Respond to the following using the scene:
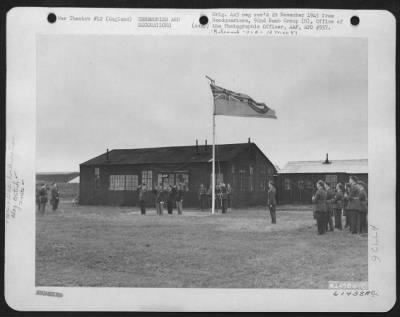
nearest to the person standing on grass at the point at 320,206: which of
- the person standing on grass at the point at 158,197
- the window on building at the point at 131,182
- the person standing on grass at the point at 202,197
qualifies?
the person standing on grass at the point at 202,197

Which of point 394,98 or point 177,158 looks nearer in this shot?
point 394,98

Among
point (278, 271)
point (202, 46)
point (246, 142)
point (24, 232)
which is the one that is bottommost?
point (278, 271)

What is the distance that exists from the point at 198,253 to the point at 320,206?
4.03 ft

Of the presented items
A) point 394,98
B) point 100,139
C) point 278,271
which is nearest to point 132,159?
point 100,139

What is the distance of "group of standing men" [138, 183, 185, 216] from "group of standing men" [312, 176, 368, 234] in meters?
1.35

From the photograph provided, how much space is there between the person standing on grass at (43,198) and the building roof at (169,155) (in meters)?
0.42

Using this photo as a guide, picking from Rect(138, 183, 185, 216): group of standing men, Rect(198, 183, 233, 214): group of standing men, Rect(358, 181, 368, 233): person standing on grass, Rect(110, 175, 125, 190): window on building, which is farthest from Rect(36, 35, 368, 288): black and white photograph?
Rect(110, 175, 125, 190): window on building

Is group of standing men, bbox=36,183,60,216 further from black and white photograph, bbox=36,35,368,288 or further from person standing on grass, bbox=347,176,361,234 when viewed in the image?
person standing on grass, bbox=347,176,361,234

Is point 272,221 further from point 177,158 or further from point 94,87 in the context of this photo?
point 94,87

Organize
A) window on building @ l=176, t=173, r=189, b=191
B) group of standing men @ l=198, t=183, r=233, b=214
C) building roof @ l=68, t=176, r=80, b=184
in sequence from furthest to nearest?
window on building @ l=176, t=173, r=189, b=191, group of standing men @ l=198, t=183, r=233, b=214, building roof @ l=68, t=176, r=80, b=184

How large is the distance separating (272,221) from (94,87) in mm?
2094

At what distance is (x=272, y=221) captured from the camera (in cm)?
387

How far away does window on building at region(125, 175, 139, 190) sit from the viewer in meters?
4.31

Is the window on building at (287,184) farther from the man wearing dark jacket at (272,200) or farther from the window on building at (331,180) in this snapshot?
the window on building at (331,180)
